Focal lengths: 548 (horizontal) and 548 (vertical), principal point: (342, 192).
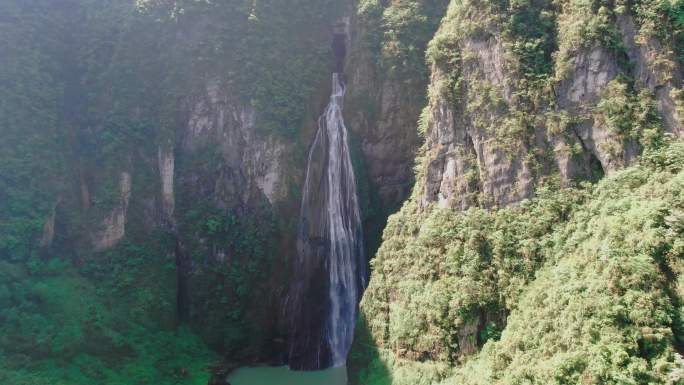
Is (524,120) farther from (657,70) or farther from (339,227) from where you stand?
(339,227)

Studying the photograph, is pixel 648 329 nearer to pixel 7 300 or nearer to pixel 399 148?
pixel 399 148

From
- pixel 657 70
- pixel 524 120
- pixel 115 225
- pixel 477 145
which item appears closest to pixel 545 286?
pixel 524 120

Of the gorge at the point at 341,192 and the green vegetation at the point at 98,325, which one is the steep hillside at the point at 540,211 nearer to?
the gorge at the point at 341,192

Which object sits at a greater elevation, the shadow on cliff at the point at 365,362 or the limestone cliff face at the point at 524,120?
the limestone cliff face at the point at 524,120

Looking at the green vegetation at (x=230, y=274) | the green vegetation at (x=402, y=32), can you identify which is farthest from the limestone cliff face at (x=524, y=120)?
the green vegetation at (x=230, y=274)

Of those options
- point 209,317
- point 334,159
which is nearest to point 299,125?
point 334,159

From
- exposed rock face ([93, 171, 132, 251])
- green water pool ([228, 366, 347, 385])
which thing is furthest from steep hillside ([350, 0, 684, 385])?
exposed rock face ([93, 171, 132, 251])

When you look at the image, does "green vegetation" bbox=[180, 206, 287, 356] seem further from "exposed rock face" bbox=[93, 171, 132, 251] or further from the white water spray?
"exposed rock face" bbox=[93, 171, 132, 251]
